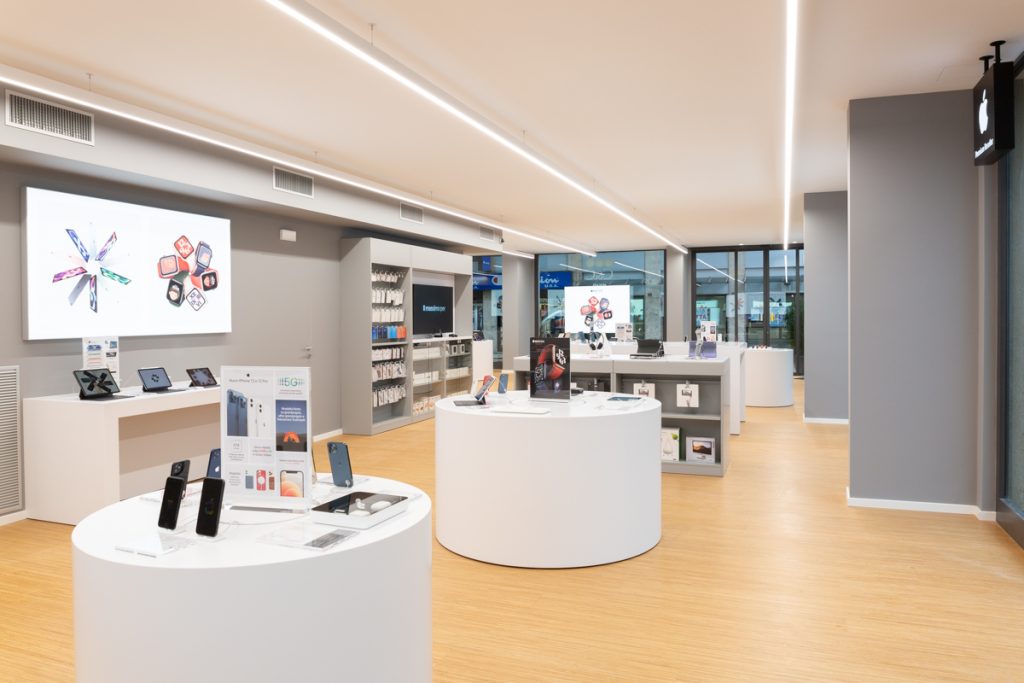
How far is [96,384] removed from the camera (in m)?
5.50

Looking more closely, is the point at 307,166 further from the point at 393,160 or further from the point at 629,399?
the point at 629,399

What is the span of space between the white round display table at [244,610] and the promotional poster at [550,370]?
2.96 metres

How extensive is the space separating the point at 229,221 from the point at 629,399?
196 inches

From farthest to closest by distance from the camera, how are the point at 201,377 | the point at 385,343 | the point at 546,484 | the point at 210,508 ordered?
the point at 385,343, the point at 201,377, the point at 546,484, the point at 210,508

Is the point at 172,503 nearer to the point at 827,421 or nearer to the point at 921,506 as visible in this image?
the point at 921,506

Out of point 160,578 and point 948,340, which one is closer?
point 160,578

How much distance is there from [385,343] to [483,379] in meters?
5.06

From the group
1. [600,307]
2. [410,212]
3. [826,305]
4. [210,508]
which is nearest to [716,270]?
[600,307]

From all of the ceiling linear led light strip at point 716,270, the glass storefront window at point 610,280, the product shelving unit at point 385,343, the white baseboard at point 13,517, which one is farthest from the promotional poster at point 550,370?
the ceiling linear led light strip at point 716,270

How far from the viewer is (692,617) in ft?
11.7

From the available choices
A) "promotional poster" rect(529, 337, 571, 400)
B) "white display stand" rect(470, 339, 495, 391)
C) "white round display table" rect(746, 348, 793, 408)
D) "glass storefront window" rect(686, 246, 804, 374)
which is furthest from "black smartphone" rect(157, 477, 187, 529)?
"glass storefront window" rect(686, 246, 804, 374)

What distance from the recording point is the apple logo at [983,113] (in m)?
4.71

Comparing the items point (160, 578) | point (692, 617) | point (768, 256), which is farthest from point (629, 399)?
point (768, 256)

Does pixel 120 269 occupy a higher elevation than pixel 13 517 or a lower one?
higher
